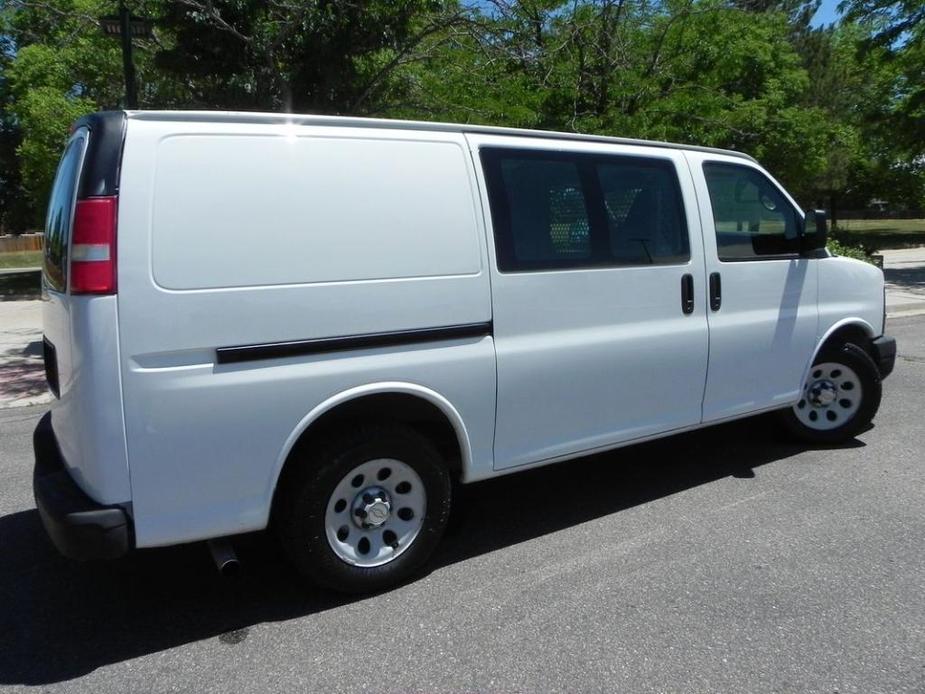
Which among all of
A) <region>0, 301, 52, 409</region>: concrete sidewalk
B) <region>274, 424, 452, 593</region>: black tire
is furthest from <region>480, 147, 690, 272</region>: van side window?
<region>0, 301, 52, 409</region>: concrete sidewalk

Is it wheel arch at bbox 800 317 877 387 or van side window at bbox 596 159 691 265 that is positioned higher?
van side window at bbox 596 159 691 265

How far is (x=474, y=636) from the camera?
10.8 ft

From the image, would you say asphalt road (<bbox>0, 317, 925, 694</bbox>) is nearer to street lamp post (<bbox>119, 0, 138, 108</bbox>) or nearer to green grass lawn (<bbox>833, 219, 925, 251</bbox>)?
street lamp post (<bbox>119, 0, 138, 108</bbox>)

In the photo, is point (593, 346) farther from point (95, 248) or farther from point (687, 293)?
point (95, 248)

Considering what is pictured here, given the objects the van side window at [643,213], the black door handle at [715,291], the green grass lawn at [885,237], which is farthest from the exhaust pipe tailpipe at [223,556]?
the green grass lawn at [885,237]

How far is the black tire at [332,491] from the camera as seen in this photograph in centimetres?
339

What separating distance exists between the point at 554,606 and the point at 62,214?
265 cm

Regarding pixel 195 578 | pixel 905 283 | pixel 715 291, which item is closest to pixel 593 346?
pixel 715 291

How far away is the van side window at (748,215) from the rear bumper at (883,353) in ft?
3.70

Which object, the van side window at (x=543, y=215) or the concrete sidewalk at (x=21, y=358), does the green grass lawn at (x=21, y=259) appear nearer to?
the concrete sidewalk at (x=21, y=358)

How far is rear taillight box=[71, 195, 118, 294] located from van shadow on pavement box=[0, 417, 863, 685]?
1480 mm

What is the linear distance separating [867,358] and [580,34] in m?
8.13

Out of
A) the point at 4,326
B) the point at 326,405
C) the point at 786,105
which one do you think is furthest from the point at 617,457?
the point at 786,105

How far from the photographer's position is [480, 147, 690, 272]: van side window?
3.88m
